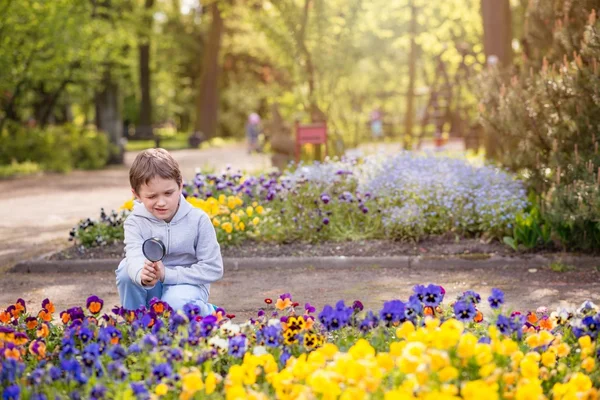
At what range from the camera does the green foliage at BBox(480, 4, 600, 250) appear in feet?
26.3

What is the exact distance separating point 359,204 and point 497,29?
25.1 feet

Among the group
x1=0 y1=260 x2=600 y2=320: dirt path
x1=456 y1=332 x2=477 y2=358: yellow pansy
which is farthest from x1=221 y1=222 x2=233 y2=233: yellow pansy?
x1=456 y1=332 x2=477 y2=358: yellow pansy

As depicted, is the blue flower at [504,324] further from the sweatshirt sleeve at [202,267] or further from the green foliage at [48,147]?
the green foliage at [48,147]

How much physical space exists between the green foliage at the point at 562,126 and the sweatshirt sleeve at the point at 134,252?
426 cm

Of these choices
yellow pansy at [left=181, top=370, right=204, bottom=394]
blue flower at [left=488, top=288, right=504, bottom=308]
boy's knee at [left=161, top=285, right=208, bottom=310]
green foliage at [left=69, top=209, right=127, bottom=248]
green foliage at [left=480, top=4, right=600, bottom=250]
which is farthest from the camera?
green foliage at [left=69, top=209, right=127, bottom=248]

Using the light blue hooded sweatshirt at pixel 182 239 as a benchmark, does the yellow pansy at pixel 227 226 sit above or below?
below

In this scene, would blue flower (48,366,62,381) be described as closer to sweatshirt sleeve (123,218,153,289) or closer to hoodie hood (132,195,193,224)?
sweatshirt sleeve (123,218,153,289)

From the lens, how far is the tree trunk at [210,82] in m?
36.6

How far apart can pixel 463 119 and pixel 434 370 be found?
2426 cm

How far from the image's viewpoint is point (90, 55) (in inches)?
859

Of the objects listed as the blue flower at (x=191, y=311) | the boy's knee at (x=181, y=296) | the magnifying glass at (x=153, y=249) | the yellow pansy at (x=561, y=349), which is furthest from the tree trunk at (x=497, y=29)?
the yellow pansy at (x=561, y=349)

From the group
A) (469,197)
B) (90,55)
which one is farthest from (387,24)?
(469,197)

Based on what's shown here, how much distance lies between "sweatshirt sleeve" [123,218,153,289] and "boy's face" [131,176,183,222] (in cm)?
17

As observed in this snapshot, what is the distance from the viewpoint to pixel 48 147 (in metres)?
22.4
